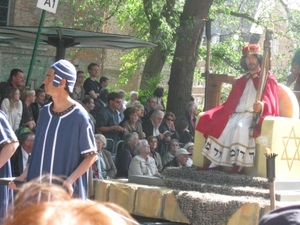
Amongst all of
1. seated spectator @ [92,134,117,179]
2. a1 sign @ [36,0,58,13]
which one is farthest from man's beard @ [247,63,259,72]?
a1 sign @ [36,0,58,13]

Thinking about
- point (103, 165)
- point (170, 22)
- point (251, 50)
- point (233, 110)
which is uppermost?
point (170, 22)

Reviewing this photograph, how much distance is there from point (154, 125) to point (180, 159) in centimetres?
137

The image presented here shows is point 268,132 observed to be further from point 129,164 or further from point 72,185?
point 72,185

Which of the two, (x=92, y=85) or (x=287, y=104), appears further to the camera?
(x=92, y=85)

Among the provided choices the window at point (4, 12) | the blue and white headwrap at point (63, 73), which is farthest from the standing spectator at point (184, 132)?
the window at point (4, 12)

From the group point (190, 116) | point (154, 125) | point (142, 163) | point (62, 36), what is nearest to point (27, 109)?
point (142, 163)

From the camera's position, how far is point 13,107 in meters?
10.1

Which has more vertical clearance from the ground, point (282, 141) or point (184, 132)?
point (282, 141)

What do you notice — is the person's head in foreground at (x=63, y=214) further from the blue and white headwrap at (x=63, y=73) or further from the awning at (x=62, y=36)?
the awning at (x=62, y=36)

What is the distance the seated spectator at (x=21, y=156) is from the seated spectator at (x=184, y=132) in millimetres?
4901

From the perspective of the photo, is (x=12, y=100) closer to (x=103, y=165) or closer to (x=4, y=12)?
(x=103, y=165)

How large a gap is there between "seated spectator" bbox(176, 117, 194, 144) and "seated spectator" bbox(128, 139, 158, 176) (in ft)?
10.3

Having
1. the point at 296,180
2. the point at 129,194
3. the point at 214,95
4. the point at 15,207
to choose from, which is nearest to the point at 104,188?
the point at 129,194

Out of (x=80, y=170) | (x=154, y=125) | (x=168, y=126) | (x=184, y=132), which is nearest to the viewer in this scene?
(x=80, y=170)
